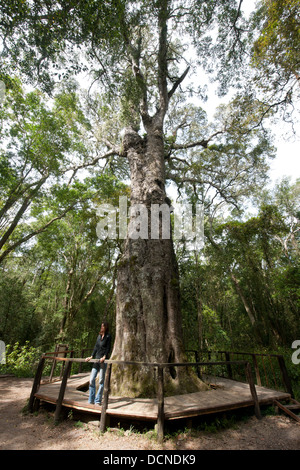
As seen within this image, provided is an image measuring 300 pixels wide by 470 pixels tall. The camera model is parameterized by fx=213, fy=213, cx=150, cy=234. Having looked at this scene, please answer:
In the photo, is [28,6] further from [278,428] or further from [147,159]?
[278,428]

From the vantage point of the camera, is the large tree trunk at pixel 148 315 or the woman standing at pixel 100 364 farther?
the large tree trunk at pixel 148 315

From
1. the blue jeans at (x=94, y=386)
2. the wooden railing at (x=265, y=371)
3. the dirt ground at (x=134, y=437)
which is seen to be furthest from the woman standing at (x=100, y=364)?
the wooden railing at (x=265, y=371)

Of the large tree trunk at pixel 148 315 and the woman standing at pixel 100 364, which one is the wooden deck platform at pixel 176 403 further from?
the large tree trunk at pixel 148 315

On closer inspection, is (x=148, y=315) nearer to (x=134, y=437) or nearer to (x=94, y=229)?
(x=134, y=437)

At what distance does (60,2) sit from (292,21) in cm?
493

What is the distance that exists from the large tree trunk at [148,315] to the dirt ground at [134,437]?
88 centimetres

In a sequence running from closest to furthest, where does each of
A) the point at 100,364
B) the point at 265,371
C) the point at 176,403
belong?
the point at 176,403 → the point at 100,364 → the point at 265,371

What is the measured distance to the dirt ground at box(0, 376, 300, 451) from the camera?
2.83 metres

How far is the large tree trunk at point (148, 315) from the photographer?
13.5 feet

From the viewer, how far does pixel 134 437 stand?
117 inches

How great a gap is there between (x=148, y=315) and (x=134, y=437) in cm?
194

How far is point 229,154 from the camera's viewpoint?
11273 millimetres

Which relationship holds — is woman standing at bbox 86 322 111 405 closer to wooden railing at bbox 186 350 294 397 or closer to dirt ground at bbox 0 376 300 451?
dirt ground at bbox 0 376 300 451

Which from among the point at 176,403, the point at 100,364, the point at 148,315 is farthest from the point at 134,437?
the point at 148,315
